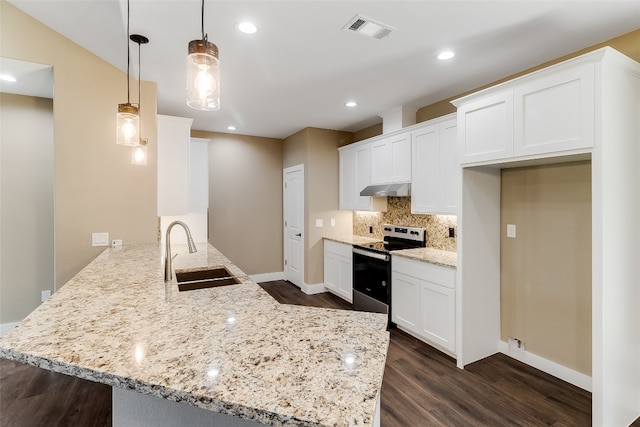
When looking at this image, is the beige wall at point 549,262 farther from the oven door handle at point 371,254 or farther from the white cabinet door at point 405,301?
the oven door handle at point 371,254

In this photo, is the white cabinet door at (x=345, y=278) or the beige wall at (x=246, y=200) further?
the beige wall at (x=246, y=200)

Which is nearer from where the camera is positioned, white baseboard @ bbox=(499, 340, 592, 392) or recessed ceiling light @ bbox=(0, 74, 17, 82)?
white baseboard @ bbox=(499, 340, 592, 392)

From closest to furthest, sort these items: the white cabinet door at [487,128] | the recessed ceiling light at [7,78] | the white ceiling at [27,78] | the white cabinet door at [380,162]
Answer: the white cabinet door at [487,128]
the white ceiling at [27,78]
the recessed ceiling light at [7,78]
the white cabinet door at [380,162]

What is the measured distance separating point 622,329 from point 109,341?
2891mm

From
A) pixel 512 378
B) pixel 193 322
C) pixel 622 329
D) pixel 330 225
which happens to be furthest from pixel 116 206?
pixel 622 329

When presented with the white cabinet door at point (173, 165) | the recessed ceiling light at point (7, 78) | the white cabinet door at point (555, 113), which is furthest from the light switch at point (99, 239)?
the white cabinet door at point (555, 113)

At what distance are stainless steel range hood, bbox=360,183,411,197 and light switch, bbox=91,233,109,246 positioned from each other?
2967 millimetres

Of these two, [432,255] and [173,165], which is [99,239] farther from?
[432,255]

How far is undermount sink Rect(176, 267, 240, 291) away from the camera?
221cm

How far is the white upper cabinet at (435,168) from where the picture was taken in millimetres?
3195

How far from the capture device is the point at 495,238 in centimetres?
305

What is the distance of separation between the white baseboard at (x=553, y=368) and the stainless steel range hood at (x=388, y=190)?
71.8 inches

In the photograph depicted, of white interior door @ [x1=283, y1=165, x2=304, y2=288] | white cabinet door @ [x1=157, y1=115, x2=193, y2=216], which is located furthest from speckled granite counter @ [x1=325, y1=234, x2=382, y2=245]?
white cabinet door @ [x1=157, y1=115, x2=193, y2=216]

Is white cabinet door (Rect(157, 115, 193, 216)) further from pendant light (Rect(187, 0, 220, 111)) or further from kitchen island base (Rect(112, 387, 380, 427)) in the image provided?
kitchen island base (Rect(112, 387, 380, 427))
